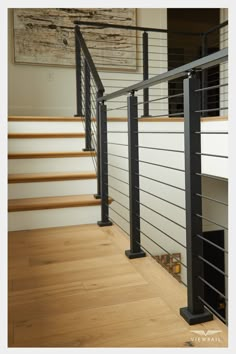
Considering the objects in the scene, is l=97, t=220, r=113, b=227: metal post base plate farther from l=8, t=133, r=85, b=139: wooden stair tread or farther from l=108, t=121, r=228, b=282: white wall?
l=8, t=133, r=85, b=139: wooden stair tread

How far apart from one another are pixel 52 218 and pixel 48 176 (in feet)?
1.26

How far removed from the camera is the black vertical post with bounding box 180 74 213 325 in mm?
1361

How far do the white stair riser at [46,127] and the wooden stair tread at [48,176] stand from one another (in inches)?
25.3

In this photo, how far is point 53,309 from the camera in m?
1.49

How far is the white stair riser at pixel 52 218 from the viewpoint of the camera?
2574 millimetres

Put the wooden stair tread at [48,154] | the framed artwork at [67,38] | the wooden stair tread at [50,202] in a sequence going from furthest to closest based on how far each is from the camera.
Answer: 1. the framed artwork at [67,38]
2. the wooden stair tread at [48,154]
3. the wooden stair tread at [50,202]

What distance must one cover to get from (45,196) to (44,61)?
105 inches

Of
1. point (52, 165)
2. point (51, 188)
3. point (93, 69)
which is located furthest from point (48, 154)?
point (93, 69)

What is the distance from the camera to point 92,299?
157 cm

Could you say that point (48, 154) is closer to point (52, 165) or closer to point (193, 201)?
point (52, 165)

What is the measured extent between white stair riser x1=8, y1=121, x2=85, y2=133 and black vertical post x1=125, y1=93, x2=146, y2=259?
1589 mm

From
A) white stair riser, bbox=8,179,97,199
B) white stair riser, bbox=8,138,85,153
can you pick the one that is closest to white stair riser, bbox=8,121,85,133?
white stair riser, bbox=8,138,85,153

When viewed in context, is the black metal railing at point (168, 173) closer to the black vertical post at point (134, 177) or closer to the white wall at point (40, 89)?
the black vertical post at point (134, 177)

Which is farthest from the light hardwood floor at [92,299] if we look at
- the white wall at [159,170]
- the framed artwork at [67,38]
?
the framed artwork at [67,38]
